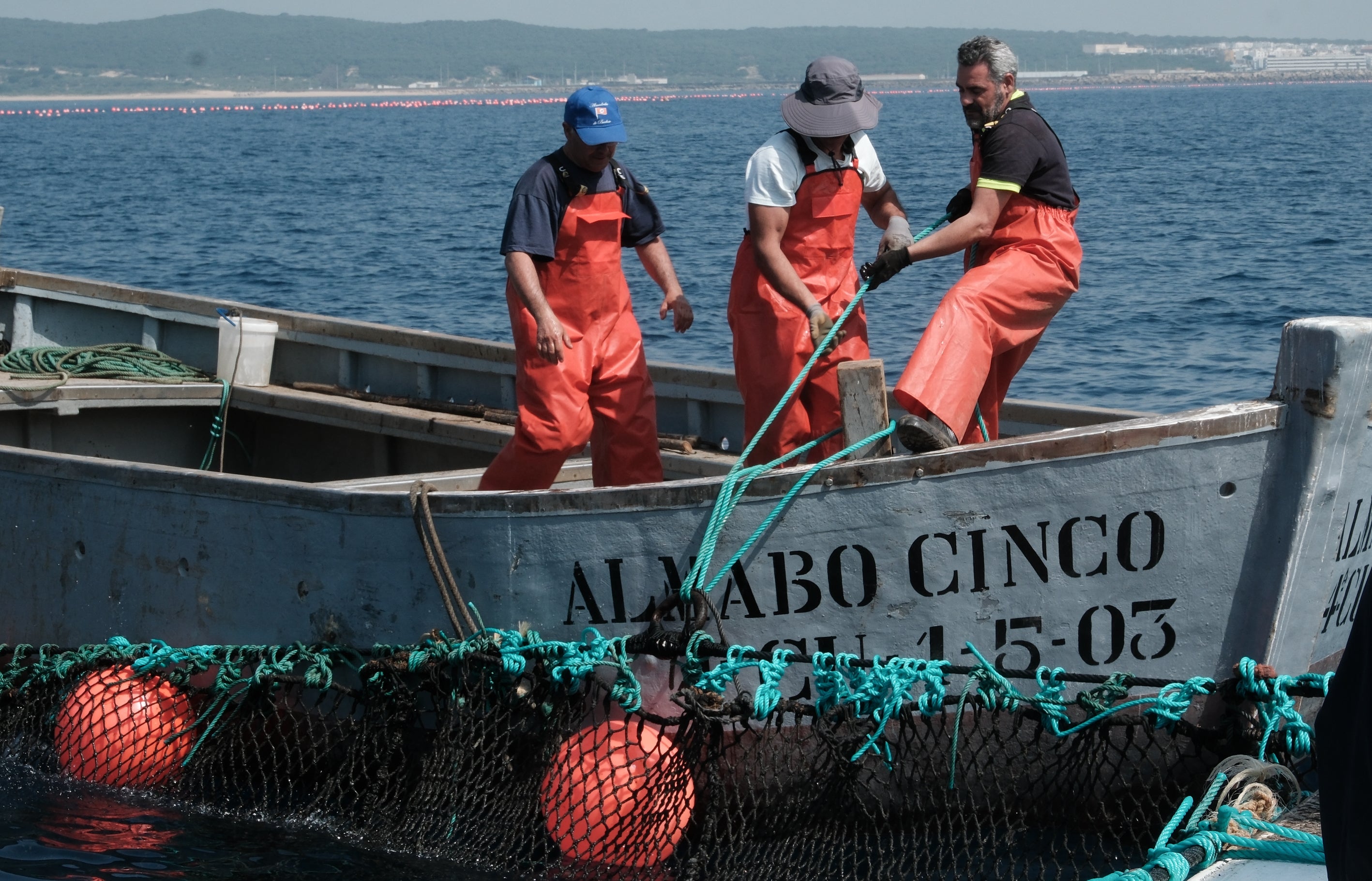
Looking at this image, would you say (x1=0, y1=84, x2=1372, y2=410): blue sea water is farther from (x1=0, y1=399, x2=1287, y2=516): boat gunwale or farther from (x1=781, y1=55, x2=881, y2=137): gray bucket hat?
(x1=0, y1=399, x2=1287, y2=516): boat gunwale

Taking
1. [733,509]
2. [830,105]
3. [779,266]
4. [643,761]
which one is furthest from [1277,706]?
[830,105]

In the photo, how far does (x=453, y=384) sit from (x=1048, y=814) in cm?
464

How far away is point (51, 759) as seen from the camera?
18.4ft

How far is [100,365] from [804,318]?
4943 mm

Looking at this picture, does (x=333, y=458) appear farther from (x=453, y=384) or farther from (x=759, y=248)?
(x=759, y=248)

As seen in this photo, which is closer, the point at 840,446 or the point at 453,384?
the point at 840,446

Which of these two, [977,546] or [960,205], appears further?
[960,205]

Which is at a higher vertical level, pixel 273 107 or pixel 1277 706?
pixel 1277 706

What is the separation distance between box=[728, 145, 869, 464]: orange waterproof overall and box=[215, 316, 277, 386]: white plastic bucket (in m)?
3.95

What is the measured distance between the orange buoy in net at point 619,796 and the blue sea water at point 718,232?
9.67 metres

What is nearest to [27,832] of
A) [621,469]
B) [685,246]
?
[621,469]

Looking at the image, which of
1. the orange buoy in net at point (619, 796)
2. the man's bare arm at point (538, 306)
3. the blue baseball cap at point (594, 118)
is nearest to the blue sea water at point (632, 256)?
the orange buoy in net at point (619, 796)

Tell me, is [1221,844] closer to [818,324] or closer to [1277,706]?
[1277,706]

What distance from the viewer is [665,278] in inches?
225
